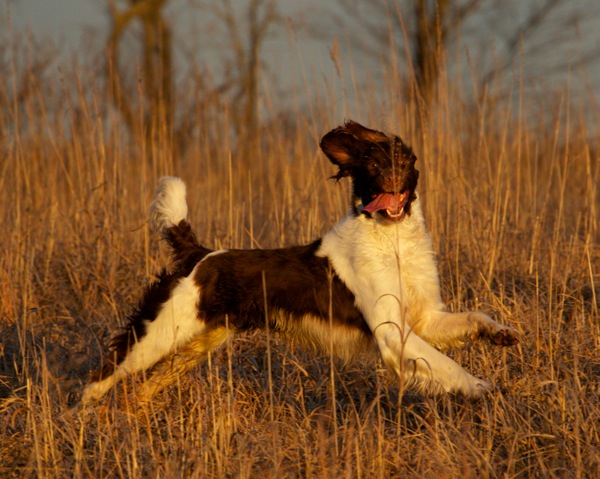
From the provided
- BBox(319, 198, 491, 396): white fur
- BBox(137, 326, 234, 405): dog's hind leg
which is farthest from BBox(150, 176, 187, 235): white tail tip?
BBox(319, 198, 491, 396): white fur

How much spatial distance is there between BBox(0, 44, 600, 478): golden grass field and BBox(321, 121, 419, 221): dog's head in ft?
0.72

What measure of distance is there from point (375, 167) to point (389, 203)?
151 mm

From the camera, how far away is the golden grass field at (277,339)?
251 cm

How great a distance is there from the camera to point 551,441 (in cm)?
259

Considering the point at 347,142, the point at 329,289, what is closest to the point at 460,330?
the point at 329,289

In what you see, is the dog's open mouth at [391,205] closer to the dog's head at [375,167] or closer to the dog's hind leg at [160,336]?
the dog's head at [375,167]

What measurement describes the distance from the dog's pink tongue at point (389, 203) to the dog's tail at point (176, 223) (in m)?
0.77

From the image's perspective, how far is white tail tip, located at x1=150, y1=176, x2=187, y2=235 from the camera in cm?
347

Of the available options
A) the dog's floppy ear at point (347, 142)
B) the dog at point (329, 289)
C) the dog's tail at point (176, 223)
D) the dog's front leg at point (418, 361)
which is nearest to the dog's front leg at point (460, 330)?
the dog at point (329, 289)

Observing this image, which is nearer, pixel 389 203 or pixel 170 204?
pixel 389 203

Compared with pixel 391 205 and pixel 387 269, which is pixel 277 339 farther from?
pixel 391 205

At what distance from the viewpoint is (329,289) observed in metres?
3.16

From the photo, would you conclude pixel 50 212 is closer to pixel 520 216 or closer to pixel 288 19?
pixel 288 19

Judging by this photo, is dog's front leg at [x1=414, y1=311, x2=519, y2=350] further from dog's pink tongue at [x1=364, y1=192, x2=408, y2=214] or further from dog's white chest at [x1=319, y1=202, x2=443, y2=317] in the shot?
dog's pink tongue at [x1=364, y1=192, x2=408, y2=214]
